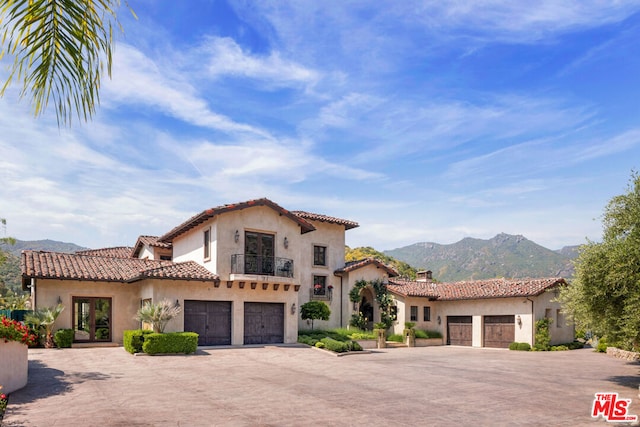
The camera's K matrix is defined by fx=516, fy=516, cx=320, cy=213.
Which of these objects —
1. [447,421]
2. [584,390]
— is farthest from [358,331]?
[447,421]

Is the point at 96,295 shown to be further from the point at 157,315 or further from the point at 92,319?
the point at 157,315

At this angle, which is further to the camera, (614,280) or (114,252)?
(114,252)

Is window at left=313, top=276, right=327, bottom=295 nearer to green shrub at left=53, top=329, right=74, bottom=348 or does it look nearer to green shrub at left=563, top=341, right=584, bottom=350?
green shrub at left=53, top=329, right=74, bottom=348

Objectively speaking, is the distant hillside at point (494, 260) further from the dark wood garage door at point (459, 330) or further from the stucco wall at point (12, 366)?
the stucco wall at point (12, 366)

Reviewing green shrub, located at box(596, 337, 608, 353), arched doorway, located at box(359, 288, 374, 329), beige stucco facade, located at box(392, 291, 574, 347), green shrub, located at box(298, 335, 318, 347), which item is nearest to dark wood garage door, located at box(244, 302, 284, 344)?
green shrub, located at box(298, 335, 318, 347)

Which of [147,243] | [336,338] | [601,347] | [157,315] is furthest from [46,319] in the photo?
[601,347]

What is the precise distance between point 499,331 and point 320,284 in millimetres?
12658

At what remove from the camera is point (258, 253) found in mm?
28906

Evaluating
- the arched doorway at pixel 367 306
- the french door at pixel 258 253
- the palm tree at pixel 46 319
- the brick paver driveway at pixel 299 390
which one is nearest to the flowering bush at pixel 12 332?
the brick paver driveway at pixel 299 390

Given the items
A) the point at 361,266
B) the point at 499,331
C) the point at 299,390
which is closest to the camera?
the point at 299,390

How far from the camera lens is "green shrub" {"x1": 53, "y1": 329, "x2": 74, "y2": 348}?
24359 mm

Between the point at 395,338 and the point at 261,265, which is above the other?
the point at 261,265

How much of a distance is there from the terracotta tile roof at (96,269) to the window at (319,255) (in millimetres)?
9632

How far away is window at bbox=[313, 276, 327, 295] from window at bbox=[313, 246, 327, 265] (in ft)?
3.42
